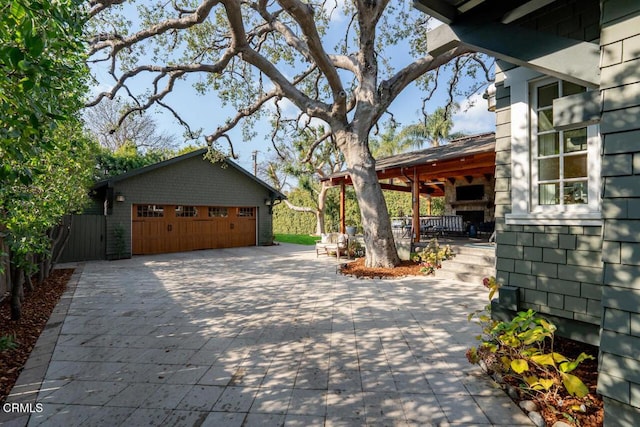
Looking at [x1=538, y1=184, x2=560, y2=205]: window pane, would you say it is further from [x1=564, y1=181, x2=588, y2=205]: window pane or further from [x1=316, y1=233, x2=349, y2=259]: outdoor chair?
[x1=316, y1=233, x2=349, y2=259]: outdoor chair

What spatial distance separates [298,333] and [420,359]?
1.45 meters

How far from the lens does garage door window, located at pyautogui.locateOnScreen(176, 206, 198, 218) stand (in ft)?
40.7

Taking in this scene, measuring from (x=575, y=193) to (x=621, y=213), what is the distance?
1207 mm

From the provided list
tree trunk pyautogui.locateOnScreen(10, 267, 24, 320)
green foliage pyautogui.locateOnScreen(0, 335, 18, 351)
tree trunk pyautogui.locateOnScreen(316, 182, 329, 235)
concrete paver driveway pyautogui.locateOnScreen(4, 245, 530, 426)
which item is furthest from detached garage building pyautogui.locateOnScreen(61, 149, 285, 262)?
green foliage pyautogui.locateOnScreen(0, 335, 18, 351)

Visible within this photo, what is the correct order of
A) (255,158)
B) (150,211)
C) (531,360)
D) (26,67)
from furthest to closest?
(255,158) < (150,211) < (531,360) < (26,67)

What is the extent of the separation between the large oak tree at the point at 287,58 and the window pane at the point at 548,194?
14.4 feet

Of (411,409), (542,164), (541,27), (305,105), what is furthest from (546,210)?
(305,105)

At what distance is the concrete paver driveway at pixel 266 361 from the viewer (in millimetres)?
2127

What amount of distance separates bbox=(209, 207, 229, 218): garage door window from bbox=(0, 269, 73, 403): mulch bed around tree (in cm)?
704

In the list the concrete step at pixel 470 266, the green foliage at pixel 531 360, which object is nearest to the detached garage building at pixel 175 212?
the concrete step at pixel 470 266

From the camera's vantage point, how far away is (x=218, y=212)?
44.7 ft

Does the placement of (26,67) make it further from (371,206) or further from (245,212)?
(245,212)

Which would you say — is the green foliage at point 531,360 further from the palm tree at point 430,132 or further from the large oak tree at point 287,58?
the palm tree at point 430,132

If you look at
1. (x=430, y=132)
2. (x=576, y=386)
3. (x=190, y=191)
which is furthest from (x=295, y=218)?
(x=576, y=386)
